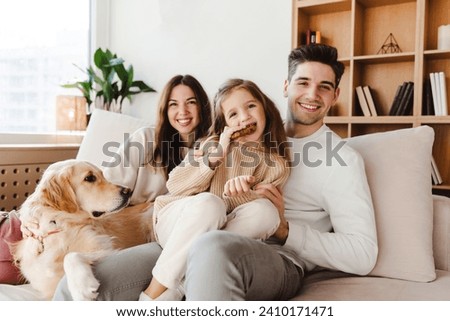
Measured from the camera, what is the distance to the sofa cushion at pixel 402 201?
1362mm

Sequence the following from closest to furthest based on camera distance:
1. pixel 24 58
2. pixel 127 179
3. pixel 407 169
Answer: pixel 407 169 → pixel 127 179 → pixel 24 58

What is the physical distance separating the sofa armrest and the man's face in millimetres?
485

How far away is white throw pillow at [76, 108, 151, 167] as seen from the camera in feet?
6.38

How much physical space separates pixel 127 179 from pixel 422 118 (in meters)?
1.62

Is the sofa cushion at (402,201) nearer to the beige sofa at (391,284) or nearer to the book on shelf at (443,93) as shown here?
the beige sofa at (391,284)

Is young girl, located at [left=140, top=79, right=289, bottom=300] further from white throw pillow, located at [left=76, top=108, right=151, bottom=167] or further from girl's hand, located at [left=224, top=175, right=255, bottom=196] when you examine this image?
white throw pillow, located at [left=76, top=108, right=151, bottom=167]

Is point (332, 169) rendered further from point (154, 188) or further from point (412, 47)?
point (412, 47)

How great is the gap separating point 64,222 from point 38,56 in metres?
2.07

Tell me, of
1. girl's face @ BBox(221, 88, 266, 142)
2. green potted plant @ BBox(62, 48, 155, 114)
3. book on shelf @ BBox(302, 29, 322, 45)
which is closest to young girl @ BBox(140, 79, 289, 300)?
girl's face @ BBox(221, 88, 266, 142)

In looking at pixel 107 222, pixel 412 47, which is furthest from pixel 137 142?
pixel 412 47

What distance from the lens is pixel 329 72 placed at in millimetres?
1524

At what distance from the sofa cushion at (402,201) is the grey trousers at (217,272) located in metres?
0.31

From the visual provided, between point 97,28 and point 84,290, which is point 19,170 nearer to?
point 84,290

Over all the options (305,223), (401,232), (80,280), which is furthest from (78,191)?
(401,232)
